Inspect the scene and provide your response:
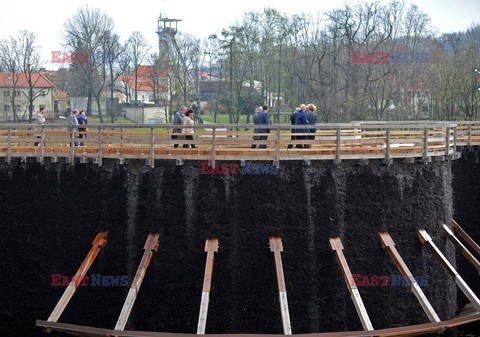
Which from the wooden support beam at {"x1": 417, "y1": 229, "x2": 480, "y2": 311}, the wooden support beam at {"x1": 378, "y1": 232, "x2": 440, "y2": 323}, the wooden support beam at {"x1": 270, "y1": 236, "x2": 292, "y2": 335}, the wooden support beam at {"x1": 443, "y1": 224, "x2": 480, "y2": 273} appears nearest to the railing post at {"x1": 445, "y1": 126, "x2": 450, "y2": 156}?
the wooden support beam at {"x1": 443, "y1": 224, "x2": 480, "y2": 273}

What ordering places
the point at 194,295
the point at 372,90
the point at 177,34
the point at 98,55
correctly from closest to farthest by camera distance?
the point at 194,295 < the point at 372,90 < the point at 98,55 < the point at 177,34

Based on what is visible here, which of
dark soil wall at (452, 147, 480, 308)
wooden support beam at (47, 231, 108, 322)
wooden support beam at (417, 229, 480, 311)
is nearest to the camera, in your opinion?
wooden support beam at (47, 231, 108, 322)

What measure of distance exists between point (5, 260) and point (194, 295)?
520cm

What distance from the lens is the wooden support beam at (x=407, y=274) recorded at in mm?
16578

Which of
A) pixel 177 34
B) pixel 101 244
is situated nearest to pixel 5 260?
pixel 101 244

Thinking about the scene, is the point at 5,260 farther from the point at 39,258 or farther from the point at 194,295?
the point at 194,295

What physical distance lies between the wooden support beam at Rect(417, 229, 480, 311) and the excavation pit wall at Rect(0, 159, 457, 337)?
0.29m

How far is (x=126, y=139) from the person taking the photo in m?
18.6

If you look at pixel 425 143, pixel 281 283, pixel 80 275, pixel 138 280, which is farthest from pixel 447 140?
pixel 80 275

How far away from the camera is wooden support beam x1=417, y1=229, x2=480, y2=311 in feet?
57.6

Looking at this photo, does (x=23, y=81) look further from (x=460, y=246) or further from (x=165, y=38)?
(x=460, y=246)

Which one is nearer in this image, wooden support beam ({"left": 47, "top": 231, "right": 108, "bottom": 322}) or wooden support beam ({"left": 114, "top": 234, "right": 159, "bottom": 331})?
wooden support beam ({"left": 114, "top": 234, "right": 159, "bottom": 331})

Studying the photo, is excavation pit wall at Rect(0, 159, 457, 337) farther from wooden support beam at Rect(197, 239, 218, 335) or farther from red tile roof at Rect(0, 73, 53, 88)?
red tile roof at Rect(0, 73, 53, 88)

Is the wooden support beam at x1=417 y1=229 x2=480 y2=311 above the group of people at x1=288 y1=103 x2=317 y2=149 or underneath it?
underneath
